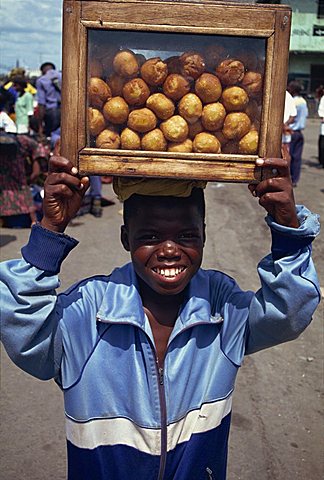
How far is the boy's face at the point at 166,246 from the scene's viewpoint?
180 centimetres

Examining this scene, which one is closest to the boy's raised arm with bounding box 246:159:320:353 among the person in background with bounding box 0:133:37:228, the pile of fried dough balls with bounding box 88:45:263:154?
the pile of fried dough balls with bounding box 88:45:263:154

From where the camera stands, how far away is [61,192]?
162cm

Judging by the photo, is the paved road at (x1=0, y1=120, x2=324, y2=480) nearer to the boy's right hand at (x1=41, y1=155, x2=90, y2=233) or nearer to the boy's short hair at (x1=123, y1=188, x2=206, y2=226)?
the boy's short hair at (x1=123, y1=188, x2=206, y2=226)

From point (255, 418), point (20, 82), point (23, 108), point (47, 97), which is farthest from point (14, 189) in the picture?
point (20, 82)

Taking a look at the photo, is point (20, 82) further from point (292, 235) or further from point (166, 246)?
point (292, 235)

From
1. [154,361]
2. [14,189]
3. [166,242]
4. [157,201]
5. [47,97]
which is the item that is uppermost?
[47,97]

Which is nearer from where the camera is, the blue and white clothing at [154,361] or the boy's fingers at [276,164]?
the boy's fingers at [276,164]

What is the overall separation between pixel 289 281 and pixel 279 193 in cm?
23

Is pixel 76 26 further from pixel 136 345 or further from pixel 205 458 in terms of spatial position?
pixel 205 458

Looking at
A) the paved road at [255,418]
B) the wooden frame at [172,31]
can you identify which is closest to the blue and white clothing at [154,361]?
the wooden frame at [172,31]

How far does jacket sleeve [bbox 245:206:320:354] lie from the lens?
166 centimetres

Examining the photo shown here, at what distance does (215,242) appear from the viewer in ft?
24.2

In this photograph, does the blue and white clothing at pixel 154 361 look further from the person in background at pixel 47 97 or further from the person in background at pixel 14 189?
the person in background at pixel 47 97

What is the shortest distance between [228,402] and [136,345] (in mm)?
345
